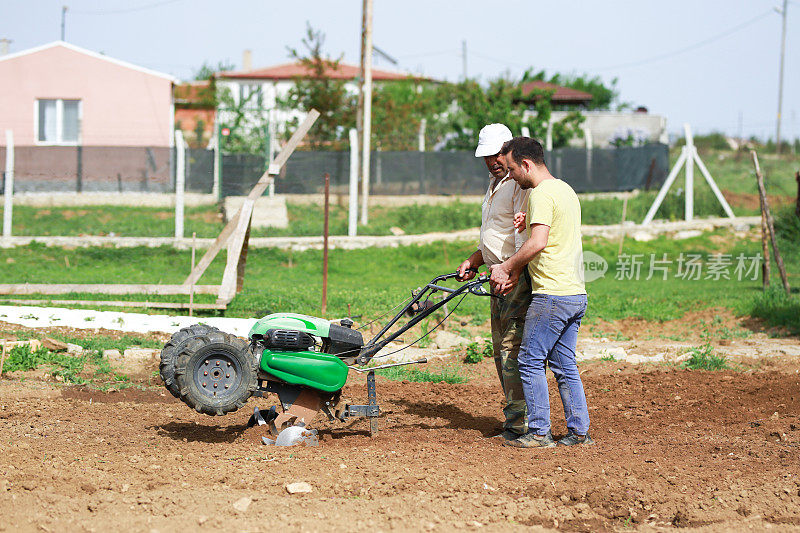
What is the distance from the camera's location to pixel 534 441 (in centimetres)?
582

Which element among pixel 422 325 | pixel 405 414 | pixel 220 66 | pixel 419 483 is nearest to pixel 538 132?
pixel 422 325

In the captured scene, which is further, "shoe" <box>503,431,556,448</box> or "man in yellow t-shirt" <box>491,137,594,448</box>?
"shoe" <box>503,431,556,448</box>

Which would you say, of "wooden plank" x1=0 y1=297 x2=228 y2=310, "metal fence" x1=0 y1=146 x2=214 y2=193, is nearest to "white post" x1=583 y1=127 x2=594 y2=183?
"metal fence" x1=0 y1=146 x2=214 y2=193

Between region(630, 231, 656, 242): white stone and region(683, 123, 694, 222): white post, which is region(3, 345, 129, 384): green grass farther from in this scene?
region(683, 123, 694, 222): white post

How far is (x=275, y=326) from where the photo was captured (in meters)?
5.64

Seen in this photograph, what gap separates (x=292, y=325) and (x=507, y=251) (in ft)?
5.19

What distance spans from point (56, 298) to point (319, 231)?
24.1 ft

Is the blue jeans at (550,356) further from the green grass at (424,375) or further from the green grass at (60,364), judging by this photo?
the green grass at (60,364)

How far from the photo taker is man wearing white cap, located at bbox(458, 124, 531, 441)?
19.6ft

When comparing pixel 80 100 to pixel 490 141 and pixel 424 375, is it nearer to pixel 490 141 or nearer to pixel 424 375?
pixel 424 375

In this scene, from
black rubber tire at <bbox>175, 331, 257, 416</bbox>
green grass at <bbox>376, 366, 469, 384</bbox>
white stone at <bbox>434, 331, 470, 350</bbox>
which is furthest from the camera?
white stone at <bbox>434, 331, 470, 350</bbox>

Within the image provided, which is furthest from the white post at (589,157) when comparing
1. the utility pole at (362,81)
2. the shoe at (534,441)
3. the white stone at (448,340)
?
the shoe at (534,441)

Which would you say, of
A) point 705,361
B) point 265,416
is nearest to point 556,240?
point 265,416

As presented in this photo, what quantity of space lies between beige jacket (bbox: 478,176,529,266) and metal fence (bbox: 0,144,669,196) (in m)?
13.1
